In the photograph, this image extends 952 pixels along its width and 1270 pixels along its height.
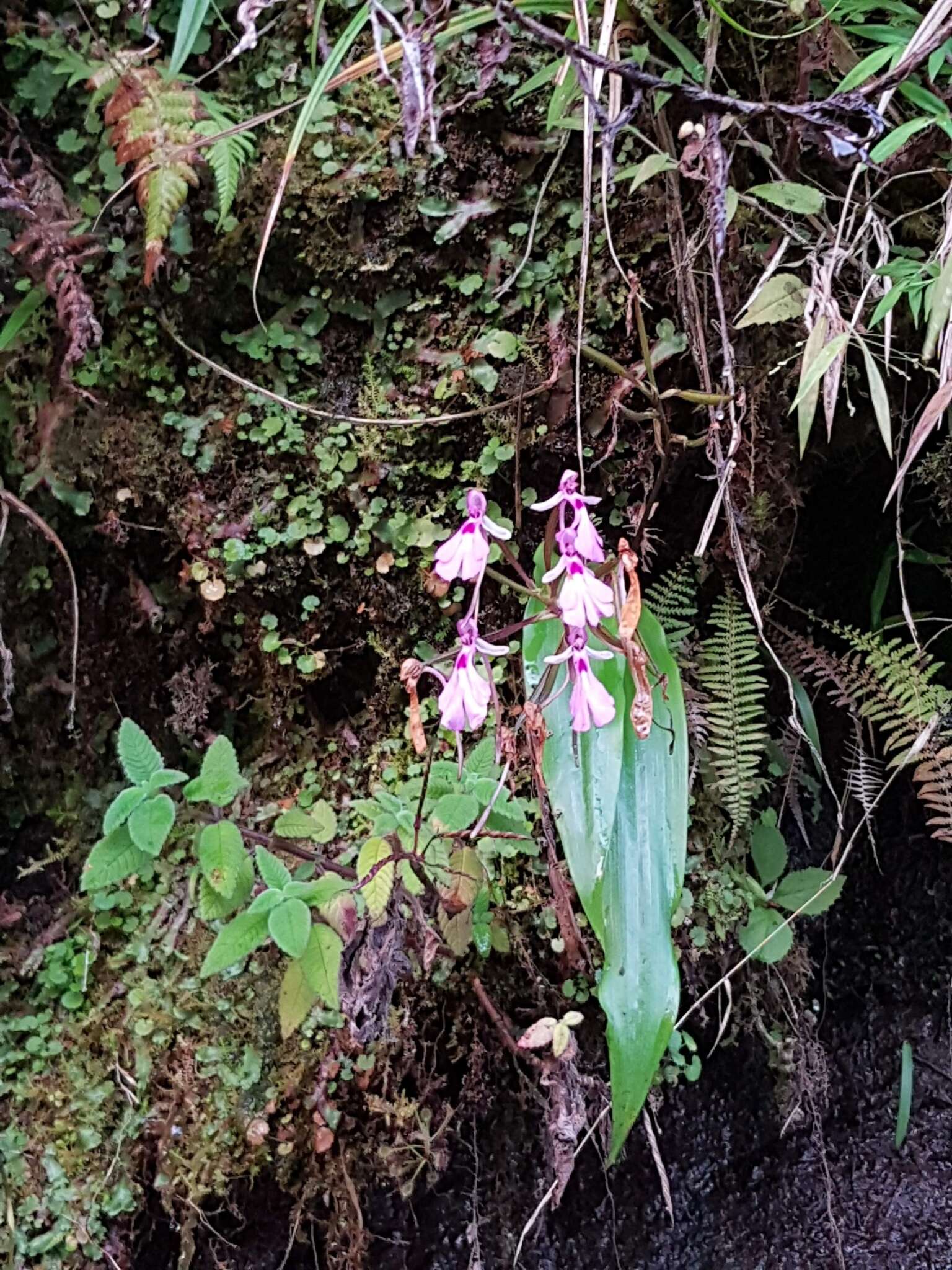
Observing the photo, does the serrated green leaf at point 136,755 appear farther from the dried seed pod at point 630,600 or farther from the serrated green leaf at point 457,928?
the dried seed pod at point 630,600

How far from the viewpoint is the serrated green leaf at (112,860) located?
0.98 m

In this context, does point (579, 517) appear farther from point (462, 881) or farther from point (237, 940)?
point (237, 940)

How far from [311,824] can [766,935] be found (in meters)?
0.70

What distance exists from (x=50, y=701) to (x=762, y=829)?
3.80 feet

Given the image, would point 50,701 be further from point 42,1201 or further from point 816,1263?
point 816,1263

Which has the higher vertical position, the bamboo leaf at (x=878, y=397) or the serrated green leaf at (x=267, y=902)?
the bamboo leaf at (x=878, y=397)

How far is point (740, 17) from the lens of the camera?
111 centimetres

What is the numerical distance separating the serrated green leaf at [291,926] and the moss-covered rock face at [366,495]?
0.34 ft

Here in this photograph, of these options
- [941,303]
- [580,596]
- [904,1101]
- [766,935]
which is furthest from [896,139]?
[904,1101]

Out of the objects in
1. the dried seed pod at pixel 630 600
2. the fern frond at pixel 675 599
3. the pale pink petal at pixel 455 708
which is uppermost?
the dried seed pod at pixel 630 600

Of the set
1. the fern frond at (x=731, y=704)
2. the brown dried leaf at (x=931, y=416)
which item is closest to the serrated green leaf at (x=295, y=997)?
the fern frond at (x=731, y=704)

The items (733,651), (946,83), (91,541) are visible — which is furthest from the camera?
(91,541)

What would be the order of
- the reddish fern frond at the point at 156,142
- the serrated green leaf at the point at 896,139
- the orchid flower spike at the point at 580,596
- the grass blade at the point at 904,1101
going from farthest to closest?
the grass blade at the point at 904,1101
the reddish fern frond at the point at 156,142
the serrated green leaf at the point at 896,139
the orchid flower spike at the point at 580,596

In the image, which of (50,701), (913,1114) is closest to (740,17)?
(50,701)
